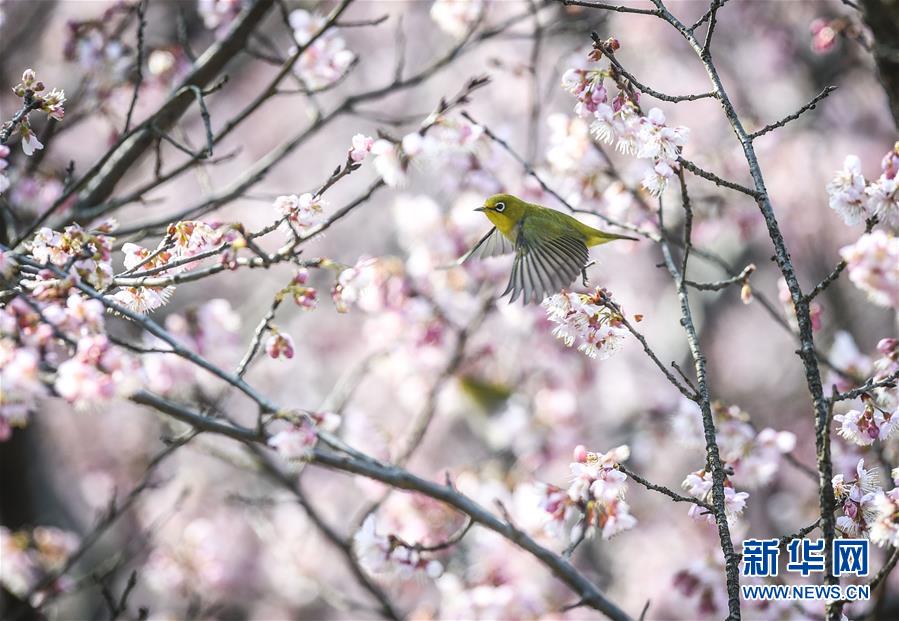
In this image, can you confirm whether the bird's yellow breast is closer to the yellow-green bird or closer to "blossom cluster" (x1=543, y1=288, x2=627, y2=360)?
the yellow-green bird

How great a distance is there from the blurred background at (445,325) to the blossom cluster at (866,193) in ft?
2.54

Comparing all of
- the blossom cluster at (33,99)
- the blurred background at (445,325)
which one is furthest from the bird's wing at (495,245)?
the blossom cluster at (33,99)

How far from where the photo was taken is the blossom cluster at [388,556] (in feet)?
9.61

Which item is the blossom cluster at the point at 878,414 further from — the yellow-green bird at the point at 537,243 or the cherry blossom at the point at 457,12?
the cherry blossom at the point at 457,12

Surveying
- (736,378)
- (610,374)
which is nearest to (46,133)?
(610,374)

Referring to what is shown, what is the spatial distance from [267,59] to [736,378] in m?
10.00

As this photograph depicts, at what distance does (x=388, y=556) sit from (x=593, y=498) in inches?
31.9

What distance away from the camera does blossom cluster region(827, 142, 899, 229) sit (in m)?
2.25

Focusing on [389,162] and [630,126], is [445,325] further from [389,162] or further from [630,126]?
[630,126]

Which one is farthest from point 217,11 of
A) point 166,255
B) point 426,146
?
point 166,255

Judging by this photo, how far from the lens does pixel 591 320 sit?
2.38 metres

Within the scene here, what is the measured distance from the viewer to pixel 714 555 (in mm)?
3463

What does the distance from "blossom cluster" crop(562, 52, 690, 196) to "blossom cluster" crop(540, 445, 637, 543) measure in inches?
30.6

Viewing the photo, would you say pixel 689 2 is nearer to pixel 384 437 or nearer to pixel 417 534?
pixel 384 437
